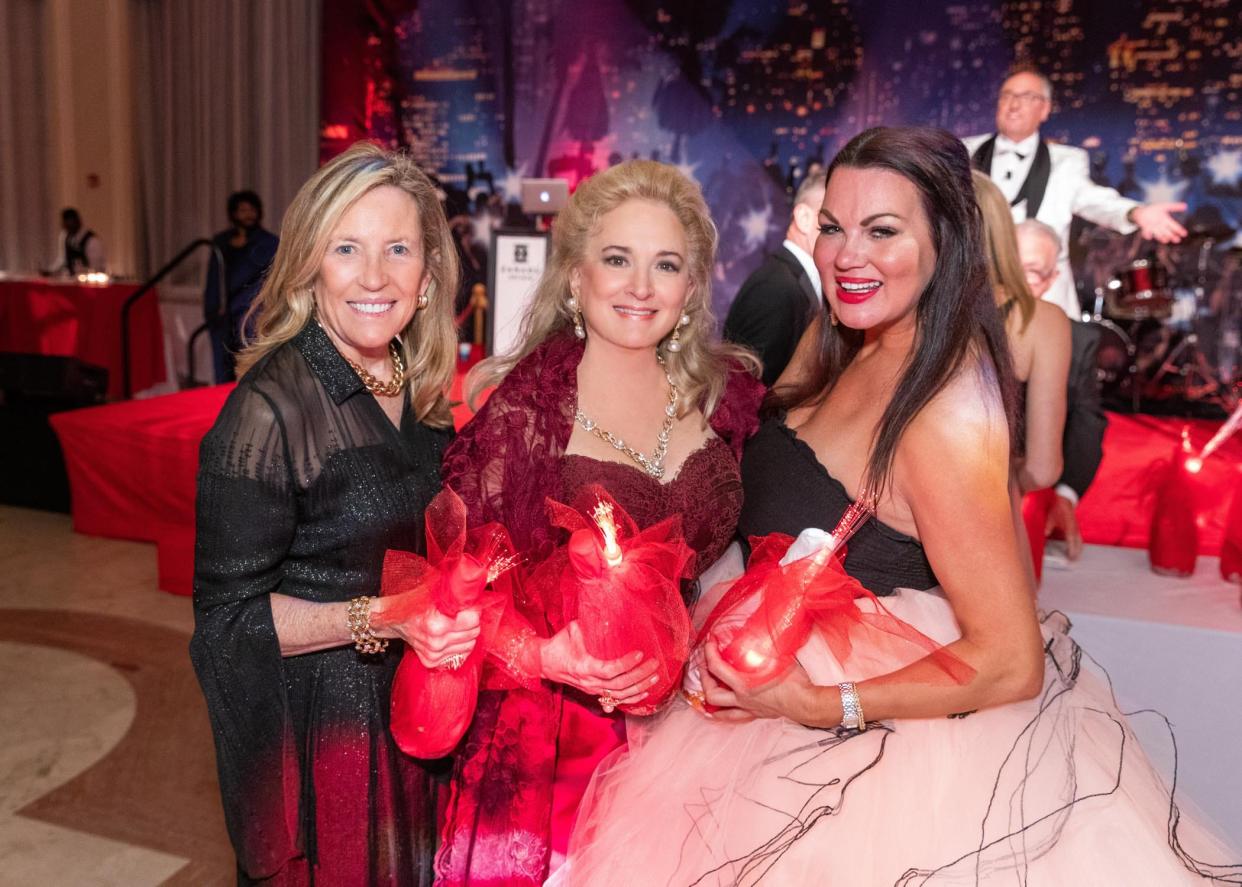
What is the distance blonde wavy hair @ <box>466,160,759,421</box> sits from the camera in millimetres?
1932

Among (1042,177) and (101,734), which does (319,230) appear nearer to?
(101,734)

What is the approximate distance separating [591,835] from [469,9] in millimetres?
9553

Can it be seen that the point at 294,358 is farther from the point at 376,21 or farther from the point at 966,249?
the point at 376,21

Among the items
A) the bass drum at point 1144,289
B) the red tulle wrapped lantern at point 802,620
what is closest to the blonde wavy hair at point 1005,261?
the red tulle wrapped lantern at point 802,620

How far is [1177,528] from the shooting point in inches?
109

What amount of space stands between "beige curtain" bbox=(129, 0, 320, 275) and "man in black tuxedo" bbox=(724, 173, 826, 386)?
314 inches

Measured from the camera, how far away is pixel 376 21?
9953 mm

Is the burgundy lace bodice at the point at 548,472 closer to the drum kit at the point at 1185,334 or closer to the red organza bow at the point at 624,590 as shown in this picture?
the red organza bow at the point at 624,590

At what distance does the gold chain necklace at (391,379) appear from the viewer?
5.65 feet

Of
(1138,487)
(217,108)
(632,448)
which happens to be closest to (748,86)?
(1138,487)

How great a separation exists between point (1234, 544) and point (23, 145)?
12.0 m

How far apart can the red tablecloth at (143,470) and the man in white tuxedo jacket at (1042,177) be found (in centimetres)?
379

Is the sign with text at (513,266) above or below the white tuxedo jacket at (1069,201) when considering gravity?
below

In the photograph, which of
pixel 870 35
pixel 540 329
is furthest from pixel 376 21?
pixel 540 329
